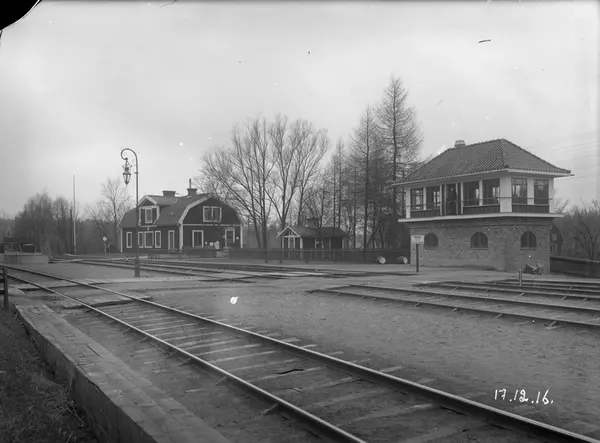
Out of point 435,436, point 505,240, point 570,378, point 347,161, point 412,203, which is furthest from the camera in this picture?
point 347,161

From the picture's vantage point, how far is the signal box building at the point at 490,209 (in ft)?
112

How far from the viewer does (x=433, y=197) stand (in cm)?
4031

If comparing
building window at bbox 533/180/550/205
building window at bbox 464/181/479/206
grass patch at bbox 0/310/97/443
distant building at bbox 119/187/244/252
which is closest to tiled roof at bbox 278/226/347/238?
distant building at bbox 119/187/244/252

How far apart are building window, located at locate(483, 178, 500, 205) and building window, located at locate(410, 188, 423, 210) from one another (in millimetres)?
6244

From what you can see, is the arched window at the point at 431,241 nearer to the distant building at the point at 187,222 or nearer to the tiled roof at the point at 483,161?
the tiled roof at the point at 483,161

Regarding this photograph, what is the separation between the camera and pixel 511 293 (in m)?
17.5

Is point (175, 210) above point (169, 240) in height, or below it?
above

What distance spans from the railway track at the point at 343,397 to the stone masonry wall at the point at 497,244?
2765 centimetres

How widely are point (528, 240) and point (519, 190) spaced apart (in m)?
3.32

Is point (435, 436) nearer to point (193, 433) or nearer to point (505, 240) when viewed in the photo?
point (193, 433)

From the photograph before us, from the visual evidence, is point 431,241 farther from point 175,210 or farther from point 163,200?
point 163,200

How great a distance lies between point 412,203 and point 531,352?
113ft

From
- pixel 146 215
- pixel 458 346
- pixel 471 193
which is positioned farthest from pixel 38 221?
pixel 458 346

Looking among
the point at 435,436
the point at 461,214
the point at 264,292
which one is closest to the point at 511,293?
the point at 264,292
